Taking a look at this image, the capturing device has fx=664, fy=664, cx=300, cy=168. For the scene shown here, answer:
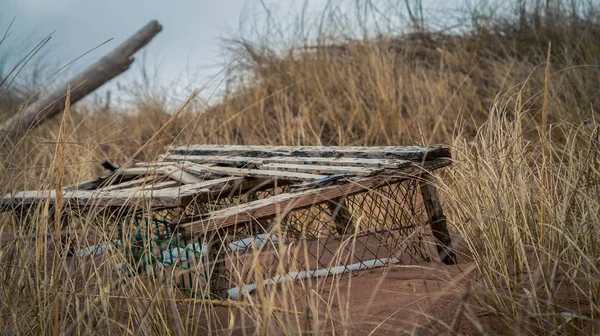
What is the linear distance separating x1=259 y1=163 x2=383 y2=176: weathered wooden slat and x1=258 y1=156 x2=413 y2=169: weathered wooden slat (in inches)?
3.1

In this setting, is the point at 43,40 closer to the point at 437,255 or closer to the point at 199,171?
the point at 199,171

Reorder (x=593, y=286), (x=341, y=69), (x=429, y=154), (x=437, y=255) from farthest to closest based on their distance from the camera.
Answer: (x=341, y=69), (x=437, y=255), (x=429, y=154), (x=593, y=286)

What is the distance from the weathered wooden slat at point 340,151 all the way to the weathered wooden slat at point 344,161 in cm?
11

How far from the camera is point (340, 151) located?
10.9 ft

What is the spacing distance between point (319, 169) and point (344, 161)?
0.60ft

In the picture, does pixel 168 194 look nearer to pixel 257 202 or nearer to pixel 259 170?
pixel 257 202

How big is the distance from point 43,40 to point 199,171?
53.9 inches

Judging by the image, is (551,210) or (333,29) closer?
(551,210)

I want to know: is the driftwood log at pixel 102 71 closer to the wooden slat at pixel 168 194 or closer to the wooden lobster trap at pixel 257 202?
the wooden lobster trap at pixel 257 202

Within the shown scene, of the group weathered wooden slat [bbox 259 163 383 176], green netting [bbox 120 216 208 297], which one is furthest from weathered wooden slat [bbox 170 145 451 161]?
green netting [bbox 120 216 208 297]

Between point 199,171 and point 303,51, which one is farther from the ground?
point 303,51

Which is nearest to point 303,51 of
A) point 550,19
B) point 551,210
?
point 550,19

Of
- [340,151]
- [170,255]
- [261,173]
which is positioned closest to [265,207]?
[170,255]

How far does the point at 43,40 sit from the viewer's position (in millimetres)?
2049
